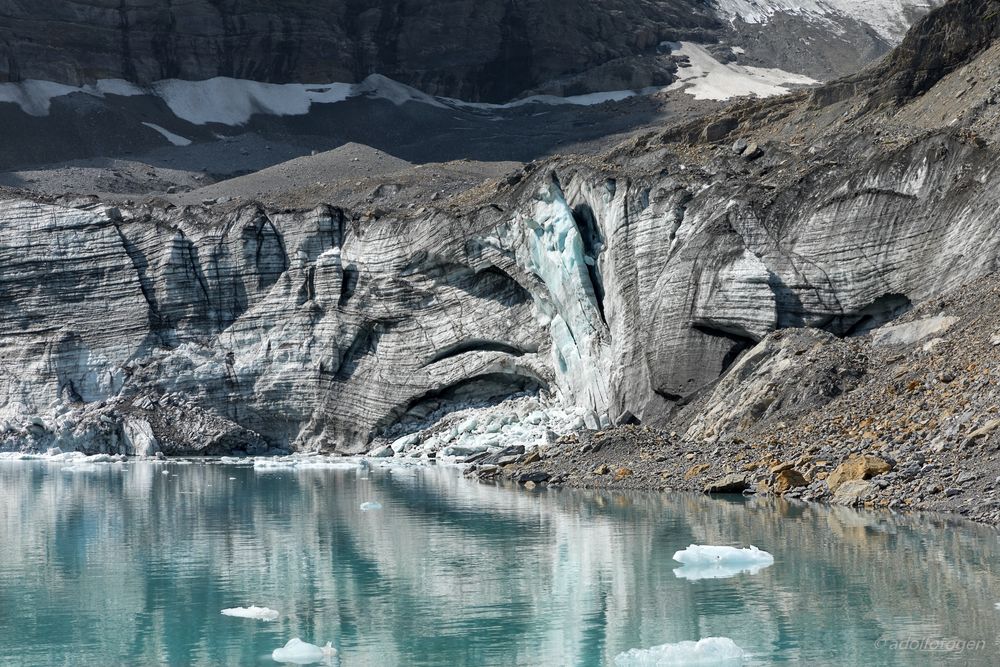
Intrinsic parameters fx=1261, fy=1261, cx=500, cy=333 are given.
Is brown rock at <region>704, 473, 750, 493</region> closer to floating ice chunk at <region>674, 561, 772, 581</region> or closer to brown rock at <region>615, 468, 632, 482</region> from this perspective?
brown rock at <region>615, 468, 632, 482</region>

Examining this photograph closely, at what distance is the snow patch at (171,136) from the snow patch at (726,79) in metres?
42.8

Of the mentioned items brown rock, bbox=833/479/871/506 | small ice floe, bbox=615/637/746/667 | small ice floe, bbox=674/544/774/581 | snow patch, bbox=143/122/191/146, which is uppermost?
snow patch, bbox=143/122/191/146

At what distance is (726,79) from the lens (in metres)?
114

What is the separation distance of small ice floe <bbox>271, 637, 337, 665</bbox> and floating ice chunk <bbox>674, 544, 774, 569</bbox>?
4420 millimetres

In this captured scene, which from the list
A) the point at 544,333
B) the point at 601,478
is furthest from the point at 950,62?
the point at 601,478

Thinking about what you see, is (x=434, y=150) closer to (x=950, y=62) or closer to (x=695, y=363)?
(x=950, y=62)

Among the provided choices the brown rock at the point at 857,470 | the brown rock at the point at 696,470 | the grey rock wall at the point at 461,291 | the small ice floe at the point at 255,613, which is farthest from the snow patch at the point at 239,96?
the small ice floe at the point at 255,613

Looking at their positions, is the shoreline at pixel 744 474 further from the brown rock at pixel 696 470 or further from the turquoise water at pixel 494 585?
the turquoise water at pixel 494 585

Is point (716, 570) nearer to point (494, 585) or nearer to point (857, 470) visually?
point (494, 585)

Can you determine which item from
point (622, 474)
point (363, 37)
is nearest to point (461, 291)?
point (622, 474)

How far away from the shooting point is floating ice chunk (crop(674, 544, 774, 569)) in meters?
12.3

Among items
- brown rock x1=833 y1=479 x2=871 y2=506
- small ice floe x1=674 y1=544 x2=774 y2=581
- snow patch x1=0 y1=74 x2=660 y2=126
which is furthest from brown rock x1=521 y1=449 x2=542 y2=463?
snow patch x1=0 y1=74 x2=660 y2=126

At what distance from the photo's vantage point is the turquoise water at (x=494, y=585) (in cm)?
943

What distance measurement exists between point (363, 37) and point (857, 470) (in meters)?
116
